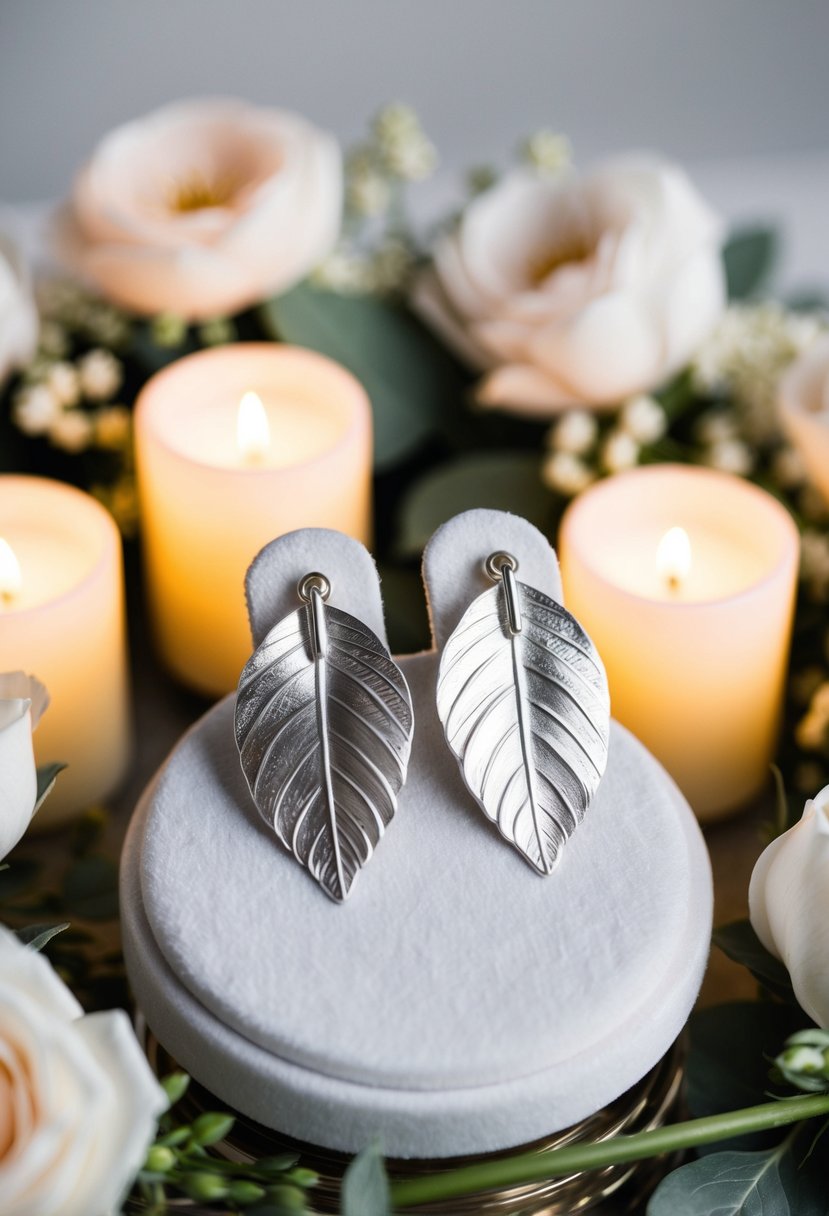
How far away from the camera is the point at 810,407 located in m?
0.62

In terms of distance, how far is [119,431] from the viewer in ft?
2.24

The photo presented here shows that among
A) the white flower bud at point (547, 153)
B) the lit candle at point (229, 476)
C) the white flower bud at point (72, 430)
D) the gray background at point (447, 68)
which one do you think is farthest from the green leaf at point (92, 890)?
the gray background at point (447, 68)

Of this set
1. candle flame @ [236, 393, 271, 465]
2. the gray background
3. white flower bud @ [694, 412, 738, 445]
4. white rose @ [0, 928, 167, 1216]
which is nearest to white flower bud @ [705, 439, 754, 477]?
white flower bud @ [694, 412, 738, 445]

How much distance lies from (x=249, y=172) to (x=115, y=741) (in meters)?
0.32

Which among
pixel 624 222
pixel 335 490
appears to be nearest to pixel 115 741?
pixel 335 490

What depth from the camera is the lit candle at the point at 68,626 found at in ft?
1.79

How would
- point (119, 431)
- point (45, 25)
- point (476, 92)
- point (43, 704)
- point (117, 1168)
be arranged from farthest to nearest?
point (476, 92), point (45, 25), point (119, 431), point (43, 704), point (117, 1168)

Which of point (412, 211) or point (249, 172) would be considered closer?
point (249, 172)

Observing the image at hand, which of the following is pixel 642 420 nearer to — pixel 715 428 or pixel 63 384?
pixel 715 428

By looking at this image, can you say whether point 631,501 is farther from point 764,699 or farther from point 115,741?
point 115,741

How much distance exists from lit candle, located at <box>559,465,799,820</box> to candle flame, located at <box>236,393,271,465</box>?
5.9 inches

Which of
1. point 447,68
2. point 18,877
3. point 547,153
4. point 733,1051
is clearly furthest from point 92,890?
point 447,68

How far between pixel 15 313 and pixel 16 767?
33 cm

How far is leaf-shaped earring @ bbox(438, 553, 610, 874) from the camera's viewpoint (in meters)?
0.44
